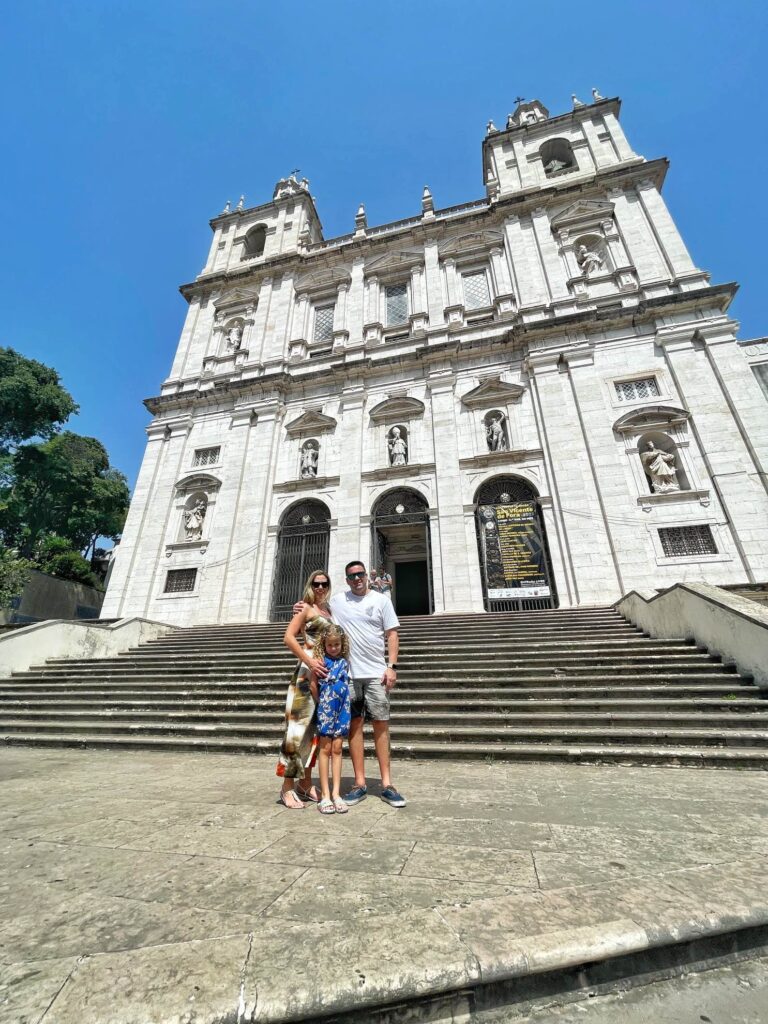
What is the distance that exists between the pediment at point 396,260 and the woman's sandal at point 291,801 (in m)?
20.5

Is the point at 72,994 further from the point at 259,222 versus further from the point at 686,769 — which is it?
the point at 259,222

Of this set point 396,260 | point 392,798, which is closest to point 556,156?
point 396,260

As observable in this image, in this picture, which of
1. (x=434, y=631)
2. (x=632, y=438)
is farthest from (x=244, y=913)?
(x=632, y=438)

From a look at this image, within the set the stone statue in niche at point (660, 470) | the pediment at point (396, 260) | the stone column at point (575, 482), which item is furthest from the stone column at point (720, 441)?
the pediment at point (396, 260)

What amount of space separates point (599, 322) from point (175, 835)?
16759 mm

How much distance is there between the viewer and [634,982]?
133 cm

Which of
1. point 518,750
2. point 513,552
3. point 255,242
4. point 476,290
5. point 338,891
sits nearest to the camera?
point 338,891

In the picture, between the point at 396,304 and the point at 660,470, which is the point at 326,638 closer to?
the point at 660,470

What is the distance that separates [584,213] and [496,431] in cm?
1088

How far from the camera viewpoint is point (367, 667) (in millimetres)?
3174

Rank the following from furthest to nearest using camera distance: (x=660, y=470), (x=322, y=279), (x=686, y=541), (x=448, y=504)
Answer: (x=322, y=279) → (x=448, y=504) → (x=660, y=470) → (x=686, y=541)

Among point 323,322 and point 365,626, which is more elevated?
point 323,322

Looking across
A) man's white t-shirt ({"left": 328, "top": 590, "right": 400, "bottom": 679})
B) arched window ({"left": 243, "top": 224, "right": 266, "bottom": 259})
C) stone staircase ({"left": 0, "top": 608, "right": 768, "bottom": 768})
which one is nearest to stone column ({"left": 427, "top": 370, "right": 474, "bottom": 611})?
stone staircase ({"left": 0, "top": 608, "right": 768, "bottom": 768})

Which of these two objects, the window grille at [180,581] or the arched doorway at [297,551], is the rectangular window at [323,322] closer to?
the arched doorway at [297,551]
